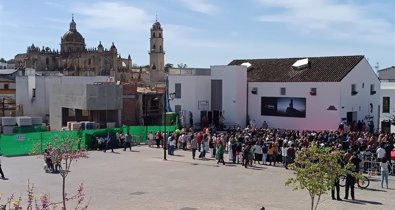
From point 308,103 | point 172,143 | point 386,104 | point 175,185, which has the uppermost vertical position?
point 386,104

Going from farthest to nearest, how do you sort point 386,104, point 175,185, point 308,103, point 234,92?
1. point 386,104
2. point 234,92
3. point 308,103
4. point 175,185

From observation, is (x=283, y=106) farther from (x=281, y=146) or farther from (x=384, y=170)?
(x=384, y=170)

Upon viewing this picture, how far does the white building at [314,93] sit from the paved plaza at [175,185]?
1514 centimetres

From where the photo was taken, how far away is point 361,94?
1654 inches

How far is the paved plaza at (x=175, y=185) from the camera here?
17.6 m

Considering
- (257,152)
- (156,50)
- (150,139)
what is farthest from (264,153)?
(156,50)

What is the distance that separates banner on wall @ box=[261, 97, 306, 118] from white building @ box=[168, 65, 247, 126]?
2.20m

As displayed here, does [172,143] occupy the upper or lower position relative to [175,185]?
upper

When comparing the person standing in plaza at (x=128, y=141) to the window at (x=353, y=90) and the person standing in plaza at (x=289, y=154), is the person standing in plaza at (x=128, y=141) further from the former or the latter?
the window at (x=353, y=90)

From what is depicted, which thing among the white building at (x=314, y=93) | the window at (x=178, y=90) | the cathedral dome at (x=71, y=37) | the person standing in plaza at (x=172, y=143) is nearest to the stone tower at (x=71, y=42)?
the cathedral dome at (x=71, y=37)

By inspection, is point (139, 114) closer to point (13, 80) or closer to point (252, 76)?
point (252, 76)

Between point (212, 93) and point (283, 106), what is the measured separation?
23.9ft

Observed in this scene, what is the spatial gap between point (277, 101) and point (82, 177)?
23.4 m

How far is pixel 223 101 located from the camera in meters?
44.7
